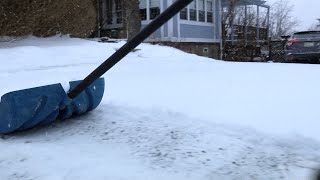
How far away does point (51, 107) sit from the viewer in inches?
152

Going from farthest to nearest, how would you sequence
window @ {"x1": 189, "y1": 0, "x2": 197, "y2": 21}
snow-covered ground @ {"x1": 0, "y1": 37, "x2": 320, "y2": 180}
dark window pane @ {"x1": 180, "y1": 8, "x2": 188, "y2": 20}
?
window @ {"x1": 189, "y1": 0, "x2": 197, "y2": 21}, dark window pane @ {"x1": 180, "y1": 8, "x2": 188, "y2": 20}, snow-covered ground @ {"x1": 0, "y1": 37, "x2": 320, "y2": 180}

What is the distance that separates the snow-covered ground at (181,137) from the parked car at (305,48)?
8.16m

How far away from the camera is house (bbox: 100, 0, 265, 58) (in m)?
19.8

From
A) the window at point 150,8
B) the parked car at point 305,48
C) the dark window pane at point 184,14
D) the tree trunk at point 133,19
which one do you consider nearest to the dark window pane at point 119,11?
the window at point 150,8

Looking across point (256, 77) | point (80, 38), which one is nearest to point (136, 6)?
point (80, 38)

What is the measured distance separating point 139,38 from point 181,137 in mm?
919

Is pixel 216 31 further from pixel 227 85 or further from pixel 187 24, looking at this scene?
pixel 227 85

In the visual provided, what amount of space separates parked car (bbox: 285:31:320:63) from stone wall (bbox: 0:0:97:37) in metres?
6.50

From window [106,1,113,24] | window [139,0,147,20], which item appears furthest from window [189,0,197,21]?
window [106,1,113,24]

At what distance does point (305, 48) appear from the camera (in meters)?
14.0

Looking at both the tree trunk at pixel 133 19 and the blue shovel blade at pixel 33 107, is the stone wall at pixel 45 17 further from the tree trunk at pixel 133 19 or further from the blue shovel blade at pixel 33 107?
the blue shovel blade at pixel 33 107

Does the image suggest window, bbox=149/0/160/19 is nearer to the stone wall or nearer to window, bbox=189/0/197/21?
window, bbox=189/0/197/21

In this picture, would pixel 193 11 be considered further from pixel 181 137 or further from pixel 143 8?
pixel 181 137

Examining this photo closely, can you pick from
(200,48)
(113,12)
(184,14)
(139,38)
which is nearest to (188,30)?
(184,14)
